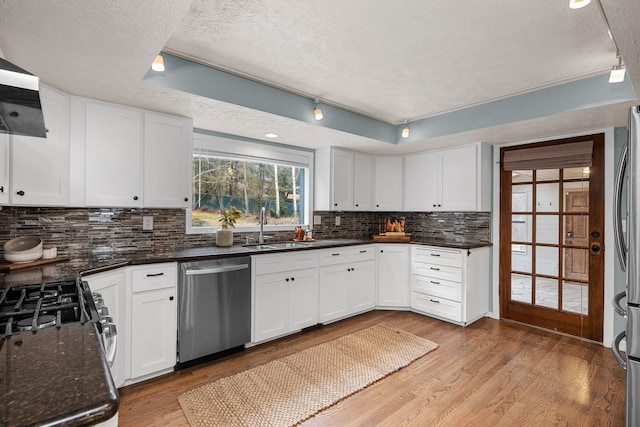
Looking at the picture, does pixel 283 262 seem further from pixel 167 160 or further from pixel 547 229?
pixel 547 229

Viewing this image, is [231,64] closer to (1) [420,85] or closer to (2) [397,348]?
(1) [420,85]

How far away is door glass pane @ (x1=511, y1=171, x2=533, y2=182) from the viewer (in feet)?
11.8

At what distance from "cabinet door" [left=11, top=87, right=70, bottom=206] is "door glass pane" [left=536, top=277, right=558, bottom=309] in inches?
181

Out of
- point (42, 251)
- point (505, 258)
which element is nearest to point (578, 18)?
point (505, 258)

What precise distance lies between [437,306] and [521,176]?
1.84 metres

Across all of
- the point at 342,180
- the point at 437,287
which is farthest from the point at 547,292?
the point at 342,180

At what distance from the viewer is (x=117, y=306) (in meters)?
2.17

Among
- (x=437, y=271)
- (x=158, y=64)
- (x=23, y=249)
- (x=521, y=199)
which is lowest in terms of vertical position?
(x=437, y=271)

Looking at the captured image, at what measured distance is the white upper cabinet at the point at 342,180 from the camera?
13.2ft

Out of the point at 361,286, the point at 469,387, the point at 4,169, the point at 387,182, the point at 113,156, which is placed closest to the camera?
the point at 4,169

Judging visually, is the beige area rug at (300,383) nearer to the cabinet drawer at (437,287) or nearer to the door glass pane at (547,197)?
the cabinet drawer at (437,287)

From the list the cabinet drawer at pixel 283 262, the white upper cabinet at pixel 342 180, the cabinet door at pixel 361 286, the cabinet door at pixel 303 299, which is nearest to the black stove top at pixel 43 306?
the cabinet drawer at pixel 283 262

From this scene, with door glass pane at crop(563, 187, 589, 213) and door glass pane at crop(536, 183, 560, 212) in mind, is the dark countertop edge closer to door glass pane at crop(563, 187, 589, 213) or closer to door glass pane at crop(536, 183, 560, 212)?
door glass pane at crop(536, 183, 560, 212)

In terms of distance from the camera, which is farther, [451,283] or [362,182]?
[362,182]
